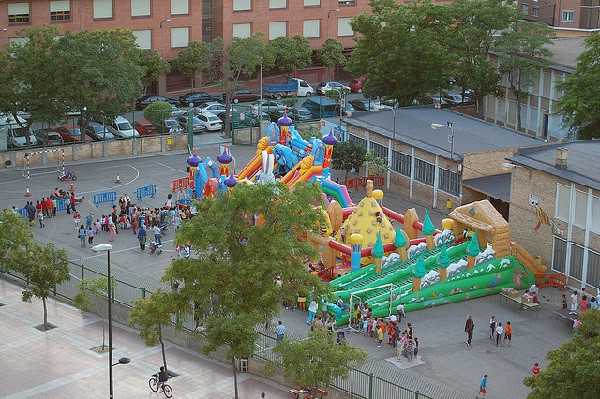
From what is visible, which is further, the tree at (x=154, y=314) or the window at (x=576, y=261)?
the window at (x=576, y=261)

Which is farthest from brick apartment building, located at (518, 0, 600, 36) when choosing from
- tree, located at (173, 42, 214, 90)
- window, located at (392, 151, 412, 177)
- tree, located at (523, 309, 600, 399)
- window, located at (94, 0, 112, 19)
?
tree, located at (523, 309, 600, 399)

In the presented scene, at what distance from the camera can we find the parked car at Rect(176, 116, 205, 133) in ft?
279

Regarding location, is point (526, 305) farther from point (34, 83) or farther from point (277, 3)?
point (277, 3)

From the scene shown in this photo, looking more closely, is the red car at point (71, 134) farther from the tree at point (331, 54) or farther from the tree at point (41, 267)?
the tree at point (41, 267)

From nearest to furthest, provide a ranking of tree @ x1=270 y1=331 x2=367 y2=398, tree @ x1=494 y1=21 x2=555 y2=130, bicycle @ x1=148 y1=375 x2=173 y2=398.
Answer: tree @ x1=270 y1=331 x2=367 y2=398
bicycle @ x1=148 y1=375 x2=173 y2=398
tree @ x1=494 y1=21 x2=555 y2=130

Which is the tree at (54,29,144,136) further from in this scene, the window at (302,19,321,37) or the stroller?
the window at (302,19,321,37)

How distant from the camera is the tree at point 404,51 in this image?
8112 centimetres

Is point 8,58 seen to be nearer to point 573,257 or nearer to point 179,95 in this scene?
point 179,95

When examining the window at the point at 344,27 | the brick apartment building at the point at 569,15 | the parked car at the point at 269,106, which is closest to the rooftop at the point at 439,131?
the parked car at the point at 269,106

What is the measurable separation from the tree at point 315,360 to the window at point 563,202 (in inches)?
759

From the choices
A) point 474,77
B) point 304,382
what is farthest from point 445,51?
point 304,382

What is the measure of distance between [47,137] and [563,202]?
38.6 m

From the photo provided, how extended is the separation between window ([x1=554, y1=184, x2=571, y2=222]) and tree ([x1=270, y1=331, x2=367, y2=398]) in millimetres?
19290

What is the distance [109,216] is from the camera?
6412 centimetres
